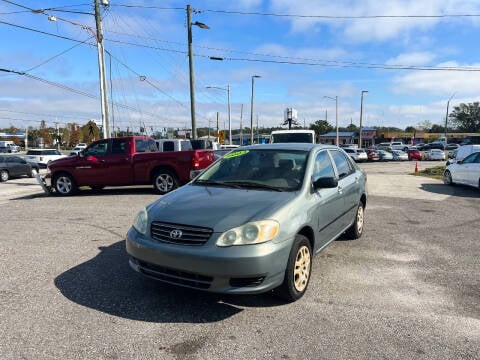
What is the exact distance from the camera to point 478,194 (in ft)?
40.5

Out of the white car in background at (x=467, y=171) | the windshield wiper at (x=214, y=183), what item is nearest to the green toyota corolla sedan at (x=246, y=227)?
the windshield wiper at (x=214, y=183)

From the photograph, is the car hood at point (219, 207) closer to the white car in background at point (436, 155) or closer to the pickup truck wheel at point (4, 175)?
the pickup truck wheel at point (4, 175)

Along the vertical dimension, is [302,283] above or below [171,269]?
below

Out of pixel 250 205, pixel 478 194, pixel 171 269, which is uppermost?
pixel 250 205

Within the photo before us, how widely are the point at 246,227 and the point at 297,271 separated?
827 mm

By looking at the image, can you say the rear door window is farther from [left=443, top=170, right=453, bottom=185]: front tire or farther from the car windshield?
[left=443, top=170, right=453, bottom=185]: front tire

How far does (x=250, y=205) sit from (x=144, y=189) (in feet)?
32.8

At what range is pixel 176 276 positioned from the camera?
11.8 feet

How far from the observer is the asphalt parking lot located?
306 cm

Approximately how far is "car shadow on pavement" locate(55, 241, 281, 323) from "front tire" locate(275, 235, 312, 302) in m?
0.20

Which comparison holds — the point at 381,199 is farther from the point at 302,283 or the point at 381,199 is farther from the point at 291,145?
the point at 302,283

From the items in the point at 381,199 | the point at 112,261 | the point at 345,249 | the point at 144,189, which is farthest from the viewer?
the point at 144,189

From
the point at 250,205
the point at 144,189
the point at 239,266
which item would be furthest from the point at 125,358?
the point at 144,189

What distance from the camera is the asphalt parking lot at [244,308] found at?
306 centimetres
